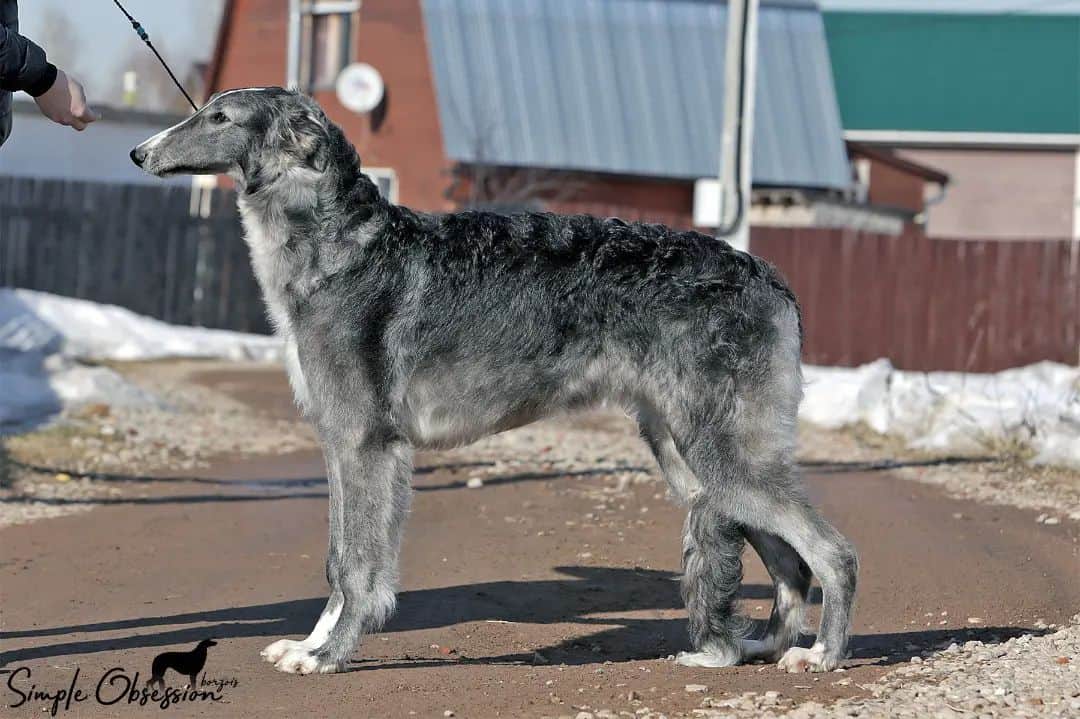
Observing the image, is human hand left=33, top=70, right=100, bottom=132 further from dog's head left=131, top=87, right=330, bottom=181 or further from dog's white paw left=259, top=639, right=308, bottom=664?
dog's white paw left=259, top=639, right=308, bottom=664

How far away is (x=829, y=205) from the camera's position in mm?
29438

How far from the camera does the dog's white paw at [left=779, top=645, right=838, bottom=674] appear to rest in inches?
242

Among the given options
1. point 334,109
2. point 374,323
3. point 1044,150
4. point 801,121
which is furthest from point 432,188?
point 374,323

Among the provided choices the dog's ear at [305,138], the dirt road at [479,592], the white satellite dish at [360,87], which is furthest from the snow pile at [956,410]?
the white satellite dish at [360,87]

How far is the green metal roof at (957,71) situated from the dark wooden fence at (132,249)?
18.9 meters

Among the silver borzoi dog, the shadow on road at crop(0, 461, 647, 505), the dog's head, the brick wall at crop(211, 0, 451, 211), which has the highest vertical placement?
the brick wall at crop(211, 0, 451, 211)

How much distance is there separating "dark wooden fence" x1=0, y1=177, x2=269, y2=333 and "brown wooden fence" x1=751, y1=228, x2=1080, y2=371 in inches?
344

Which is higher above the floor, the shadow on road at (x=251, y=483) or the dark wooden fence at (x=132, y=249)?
the dark wooden fence at (x=132, y=249)

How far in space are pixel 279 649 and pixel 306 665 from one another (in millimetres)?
196

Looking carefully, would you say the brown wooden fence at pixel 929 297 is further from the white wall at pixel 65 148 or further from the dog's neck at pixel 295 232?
the white wall at pixel 65 148

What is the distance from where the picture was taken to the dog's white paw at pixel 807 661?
6141 mm

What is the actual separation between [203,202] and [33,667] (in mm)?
19618

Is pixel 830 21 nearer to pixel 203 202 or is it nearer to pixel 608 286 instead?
pixel 203 202

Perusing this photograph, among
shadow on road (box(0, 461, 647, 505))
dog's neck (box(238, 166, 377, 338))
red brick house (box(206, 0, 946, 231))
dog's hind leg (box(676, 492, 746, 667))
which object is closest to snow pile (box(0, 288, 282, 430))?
shadow on road (box(0, 461, 647, 505))
